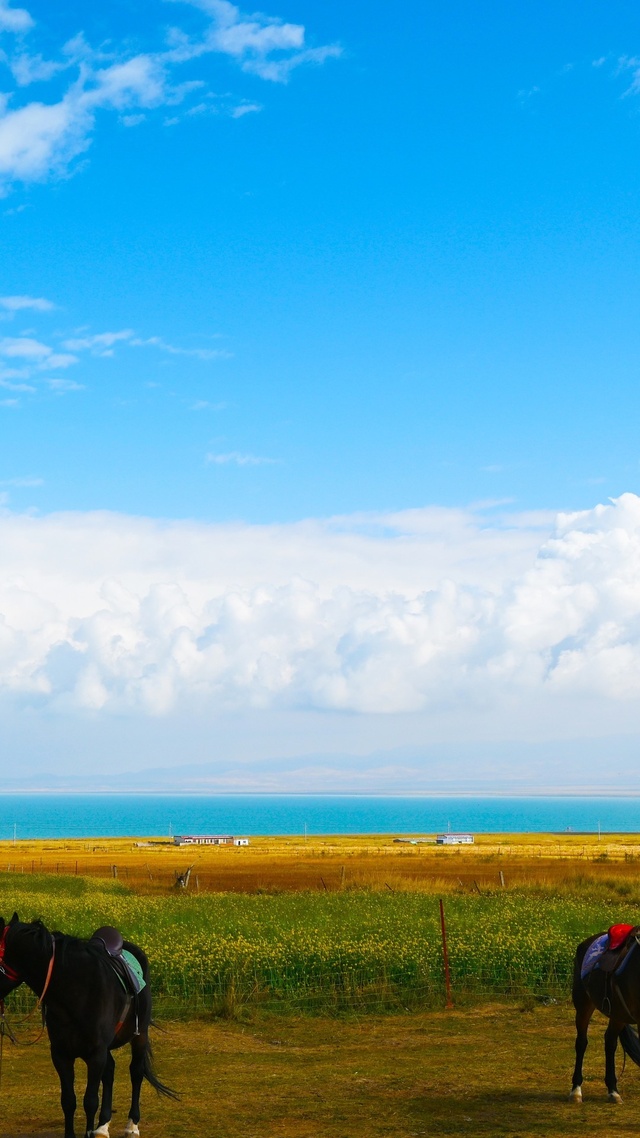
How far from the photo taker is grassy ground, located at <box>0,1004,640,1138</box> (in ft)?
36.7

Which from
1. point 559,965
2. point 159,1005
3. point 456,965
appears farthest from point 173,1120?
point 559,965

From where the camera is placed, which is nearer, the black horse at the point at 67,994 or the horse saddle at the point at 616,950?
the black horse at the point at 67,994

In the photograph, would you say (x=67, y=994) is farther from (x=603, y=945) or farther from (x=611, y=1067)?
(x=611, y=1067)

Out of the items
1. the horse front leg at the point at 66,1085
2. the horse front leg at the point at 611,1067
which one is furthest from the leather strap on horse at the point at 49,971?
the horse front leg at the point at 611,1067

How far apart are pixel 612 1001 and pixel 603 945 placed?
68cm

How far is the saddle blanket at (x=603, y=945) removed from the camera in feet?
37.2

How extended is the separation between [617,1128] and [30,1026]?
11.4 m

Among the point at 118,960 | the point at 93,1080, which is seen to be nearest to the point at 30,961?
the point at 118,960

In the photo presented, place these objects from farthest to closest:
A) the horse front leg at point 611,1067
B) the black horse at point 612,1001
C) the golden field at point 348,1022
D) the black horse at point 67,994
A: the horse front leg at point 611,1067, the golden field at point 348,1022, the black horse at point 612,1001, the black horse at point 67,994

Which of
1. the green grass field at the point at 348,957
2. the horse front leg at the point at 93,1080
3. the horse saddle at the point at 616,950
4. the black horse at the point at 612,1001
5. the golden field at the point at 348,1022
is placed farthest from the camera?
the green grass field at the point at 348,957

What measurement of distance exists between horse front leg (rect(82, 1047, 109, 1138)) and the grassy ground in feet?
5.82

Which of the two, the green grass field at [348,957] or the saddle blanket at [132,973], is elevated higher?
the saddle blanket at [132,973]

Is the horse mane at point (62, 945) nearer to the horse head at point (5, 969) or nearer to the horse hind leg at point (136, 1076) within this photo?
the horse head at point (5, 969)

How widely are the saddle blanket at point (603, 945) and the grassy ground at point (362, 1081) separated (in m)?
1.60
